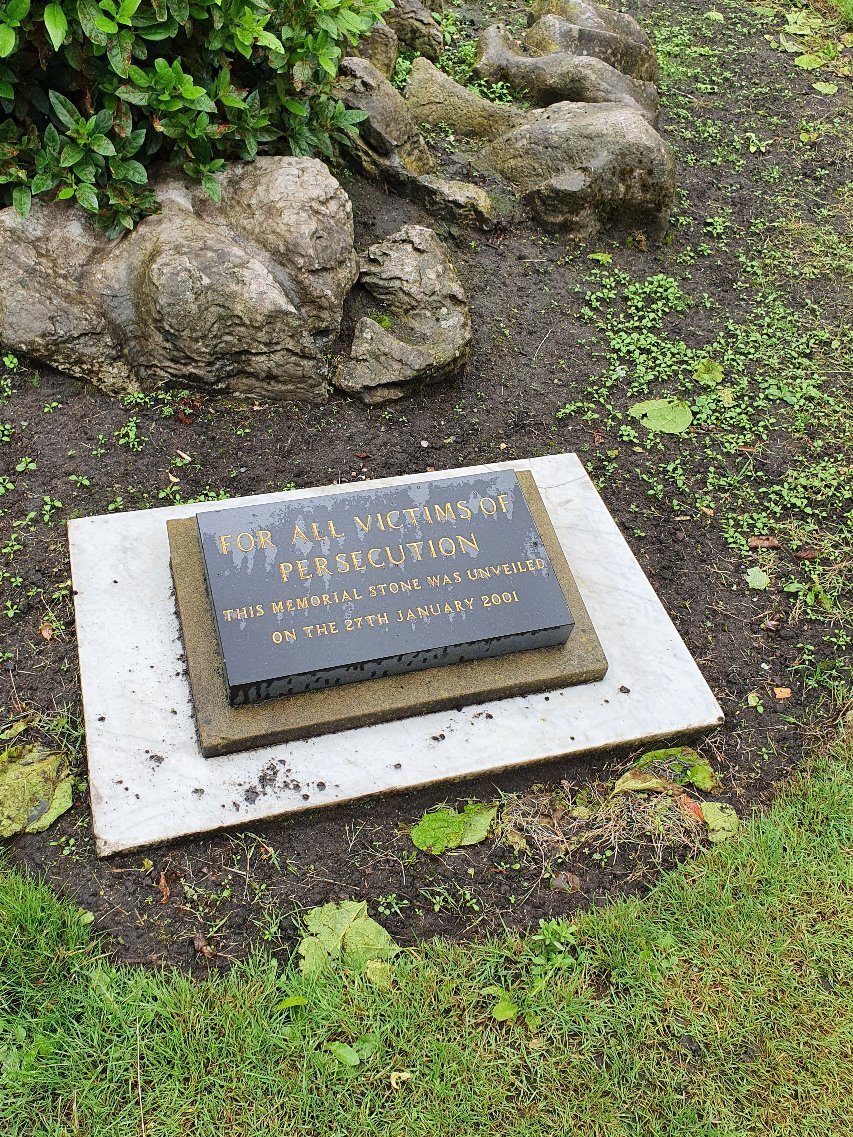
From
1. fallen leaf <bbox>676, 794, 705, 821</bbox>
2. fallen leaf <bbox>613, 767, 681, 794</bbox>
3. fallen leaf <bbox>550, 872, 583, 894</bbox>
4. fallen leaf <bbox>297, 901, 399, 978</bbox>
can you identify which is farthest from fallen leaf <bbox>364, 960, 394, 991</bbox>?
fallen leaf <bbox>676, 794, 705, 821</bbox>

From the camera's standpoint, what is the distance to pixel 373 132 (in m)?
5.10

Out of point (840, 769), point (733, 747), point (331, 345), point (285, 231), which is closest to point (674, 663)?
point (733, 747)

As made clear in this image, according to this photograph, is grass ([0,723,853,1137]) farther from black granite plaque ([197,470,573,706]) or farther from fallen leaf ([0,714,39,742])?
black granite plaque ([197,470,573,706])

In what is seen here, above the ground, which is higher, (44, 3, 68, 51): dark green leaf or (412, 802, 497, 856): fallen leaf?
(44, 3, 68, 51): dark green leaf

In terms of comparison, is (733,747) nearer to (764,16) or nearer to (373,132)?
(373,132)

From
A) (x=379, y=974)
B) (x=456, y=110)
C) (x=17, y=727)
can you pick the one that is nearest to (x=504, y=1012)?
(x=379, y=974)

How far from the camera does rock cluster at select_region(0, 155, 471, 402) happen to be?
4023 millimetres

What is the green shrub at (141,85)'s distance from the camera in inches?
146

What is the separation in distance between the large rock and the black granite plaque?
3.64 feet

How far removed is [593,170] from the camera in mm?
5375

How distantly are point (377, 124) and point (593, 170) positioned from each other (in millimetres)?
1234

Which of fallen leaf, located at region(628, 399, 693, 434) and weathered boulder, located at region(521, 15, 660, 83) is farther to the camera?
weathered boulder, located at region(521, 15, 660, 83)

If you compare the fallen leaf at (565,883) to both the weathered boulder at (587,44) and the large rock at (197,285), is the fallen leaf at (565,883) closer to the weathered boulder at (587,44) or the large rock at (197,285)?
the large rock at (197,285)

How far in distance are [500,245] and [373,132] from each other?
2.98ft
